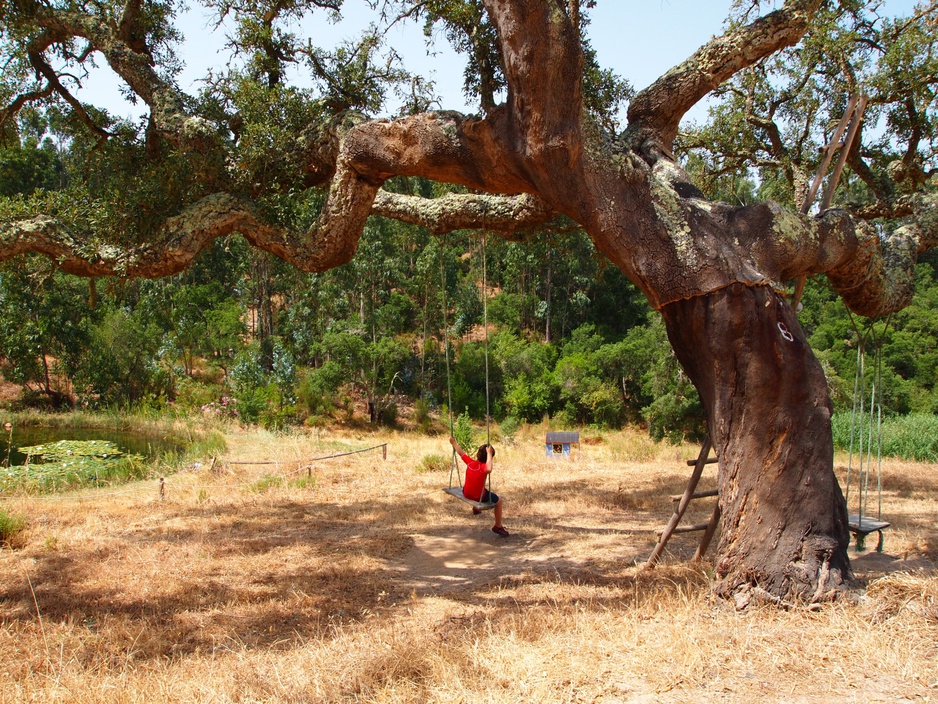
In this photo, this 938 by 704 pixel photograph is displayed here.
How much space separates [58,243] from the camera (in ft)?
21.6

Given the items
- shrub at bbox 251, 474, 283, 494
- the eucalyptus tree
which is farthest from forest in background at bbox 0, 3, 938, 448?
shrub at bbox 251, 474, 283, 494

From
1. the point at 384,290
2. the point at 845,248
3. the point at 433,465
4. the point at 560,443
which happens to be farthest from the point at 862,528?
the point at 384,290

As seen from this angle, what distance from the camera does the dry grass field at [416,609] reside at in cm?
355

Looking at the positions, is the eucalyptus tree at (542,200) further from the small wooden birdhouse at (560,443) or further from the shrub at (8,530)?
the small wooden birdhouse at (560,443)

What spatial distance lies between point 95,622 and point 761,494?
15.8 feet

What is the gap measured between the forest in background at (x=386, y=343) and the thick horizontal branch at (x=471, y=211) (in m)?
14.8

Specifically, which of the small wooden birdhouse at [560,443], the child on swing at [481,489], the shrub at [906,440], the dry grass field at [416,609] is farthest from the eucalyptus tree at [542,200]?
the shrub at [906,440]

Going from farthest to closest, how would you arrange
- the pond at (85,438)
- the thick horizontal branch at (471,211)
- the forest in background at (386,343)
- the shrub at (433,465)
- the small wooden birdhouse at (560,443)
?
the forest in background at (386,343), the pond at (85,438), the small wooden birdhouse at (560,443), the shrub at (433,465), the thick horizontal branch at (471,211)

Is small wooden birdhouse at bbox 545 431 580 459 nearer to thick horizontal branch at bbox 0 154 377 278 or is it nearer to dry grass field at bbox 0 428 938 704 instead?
dry grass field at bbox 0 428 938 704

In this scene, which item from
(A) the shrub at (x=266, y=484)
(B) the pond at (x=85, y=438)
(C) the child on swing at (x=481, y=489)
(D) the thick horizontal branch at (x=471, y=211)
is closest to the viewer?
(D) the thick horizontal branch at (x=471, y=211)

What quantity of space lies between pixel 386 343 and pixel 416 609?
26602 millimetres

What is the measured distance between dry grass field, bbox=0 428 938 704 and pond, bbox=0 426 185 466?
7.35 metres

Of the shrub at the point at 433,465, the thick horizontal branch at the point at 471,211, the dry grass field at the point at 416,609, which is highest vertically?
the thick horizontal branch at the point at 471,211

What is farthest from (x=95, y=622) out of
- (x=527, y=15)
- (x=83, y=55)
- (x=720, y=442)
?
(x=83, y=55)
